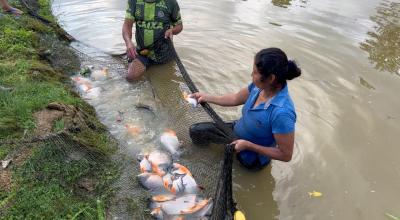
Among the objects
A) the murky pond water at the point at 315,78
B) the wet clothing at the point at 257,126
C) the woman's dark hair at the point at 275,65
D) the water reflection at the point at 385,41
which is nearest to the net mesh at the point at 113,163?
the wet clothing at the point at 257,126

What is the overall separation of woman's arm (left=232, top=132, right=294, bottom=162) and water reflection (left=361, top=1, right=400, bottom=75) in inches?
173

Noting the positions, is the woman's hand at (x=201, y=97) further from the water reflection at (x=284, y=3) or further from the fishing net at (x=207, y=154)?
the water reflection at (x=284, y=3)

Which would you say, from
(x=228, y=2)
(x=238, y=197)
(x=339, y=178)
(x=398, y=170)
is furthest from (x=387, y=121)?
(x=228, y=2)

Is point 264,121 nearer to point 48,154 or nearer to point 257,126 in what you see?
point 257,126

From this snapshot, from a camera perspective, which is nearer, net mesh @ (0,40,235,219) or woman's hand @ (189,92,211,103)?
net mesh @ (0,40,235,219)

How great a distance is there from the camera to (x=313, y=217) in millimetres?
3955

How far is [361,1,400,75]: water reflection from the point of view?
727cm

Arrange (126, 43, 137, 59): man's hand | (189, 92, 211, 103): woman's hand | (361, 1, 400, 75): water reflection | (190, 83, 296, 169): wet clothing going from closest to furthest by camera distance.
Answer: (190, 83, 296, 169): wet clothing < (189, 92, 211, 103): woman's hand < (126, 43, 137, 59): man's hand < (361, 1, 400, 75): water reflection

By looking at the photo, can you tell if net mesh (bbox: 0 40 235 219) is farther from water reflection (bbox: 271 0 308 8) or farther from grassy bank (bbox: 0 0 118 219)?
water reflection (bbox: 271 0 308 8)

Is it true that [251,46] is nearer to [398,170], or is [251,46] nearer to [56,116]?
[398,170]

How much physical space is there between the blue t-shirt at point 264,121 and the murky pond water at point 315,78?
0.57 meters

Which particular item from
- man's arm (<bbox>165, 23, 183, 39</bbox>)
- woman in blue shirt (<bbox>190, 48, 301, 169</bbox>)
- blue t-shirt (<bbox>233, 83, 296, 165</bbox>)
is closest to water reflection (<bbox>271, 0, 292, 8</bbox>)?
man's arm (<bbox>165, 23, 183, 39</bbox>)

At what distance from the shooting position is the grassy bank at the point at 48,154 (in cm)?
335

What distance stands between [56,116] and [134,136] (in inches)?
38.4
